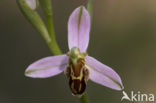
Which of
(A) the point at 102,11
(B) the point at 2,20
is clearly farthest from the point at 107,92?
(B) the point at 2,20

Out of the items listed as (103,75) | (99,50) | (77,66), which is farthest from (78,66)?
→ (99,50)

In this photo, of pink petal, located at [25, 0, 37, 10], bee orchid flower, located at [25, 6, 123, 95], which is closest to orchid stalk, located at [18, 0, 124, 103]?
bee orchid flower, located at [25, 6, 123, 95]

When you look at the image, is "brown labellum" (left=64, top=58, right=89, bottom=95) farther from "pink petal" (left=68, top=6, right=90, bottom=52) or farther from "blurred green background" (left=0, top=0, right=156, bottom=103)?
"blurred green background" (left=0, top=0, right=156, bottom=103)

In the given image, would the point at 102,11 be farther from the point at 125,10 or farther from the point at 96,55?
the point at 96,55

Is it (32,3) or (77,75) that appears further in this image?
(32,3)

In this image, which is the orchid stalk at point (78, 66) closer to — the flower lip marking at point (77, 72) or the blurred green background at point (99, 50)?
the flower lip marking at point (77, 72)

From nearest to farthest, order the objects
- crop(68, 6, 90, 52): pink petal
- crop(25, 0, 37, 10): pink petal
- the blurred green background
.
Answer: crop(68, 6, 90, 52): pink petal < crop(25, 0, 37, 10): pink petal < the blurred green background

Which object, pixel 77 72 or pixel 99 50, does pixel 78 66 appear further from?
pixel 99 50
